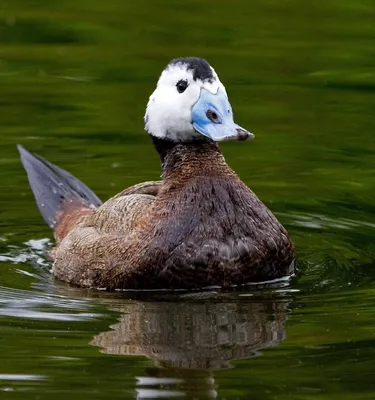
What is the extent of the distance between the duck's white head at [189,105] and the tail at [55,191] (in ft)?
5.68

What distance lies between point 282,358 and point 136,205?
7.90 ft

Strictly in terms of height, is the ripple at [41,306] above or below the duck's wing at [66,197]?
below

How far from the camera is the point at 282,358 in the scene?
8.42 meters

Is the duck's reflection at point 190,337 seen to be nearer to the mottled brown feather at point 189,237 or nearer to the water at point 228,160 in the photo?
the water at point 228,160

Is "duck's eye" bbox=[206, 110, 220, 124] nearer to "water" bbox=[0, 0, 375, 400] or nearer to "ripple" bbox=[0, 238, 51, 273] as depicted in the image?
"water" bbox=[0, 0, 375, 400]

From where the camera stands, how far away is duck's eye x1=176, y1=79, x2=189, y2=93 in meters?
10.3

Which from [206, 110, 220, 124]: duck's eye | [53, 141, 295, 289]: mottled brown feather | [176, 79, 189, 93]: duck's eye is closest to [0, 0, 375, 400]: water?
[53, 141, 295, 289]: mottled brown feather

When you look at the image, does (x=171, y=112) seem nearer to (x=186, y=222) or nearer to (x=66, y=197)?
(x=186, y=222)

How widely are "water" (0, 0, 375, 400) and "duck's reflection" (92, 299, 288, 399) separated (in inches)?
0.7

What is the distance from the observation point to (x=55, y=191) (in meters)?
12.3

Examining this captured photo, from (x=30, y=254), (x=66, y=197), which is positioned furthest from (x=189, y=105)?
(x=66, y=197)

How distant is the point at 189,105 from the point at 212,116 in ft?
0.73

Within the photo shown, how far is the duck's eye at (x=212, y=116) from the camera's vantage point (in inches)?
398

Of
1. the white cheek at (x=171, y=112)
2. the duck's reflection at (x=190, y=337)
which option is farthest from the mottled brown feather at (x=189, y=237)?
the duck's reflection at (x=190, y=337)
